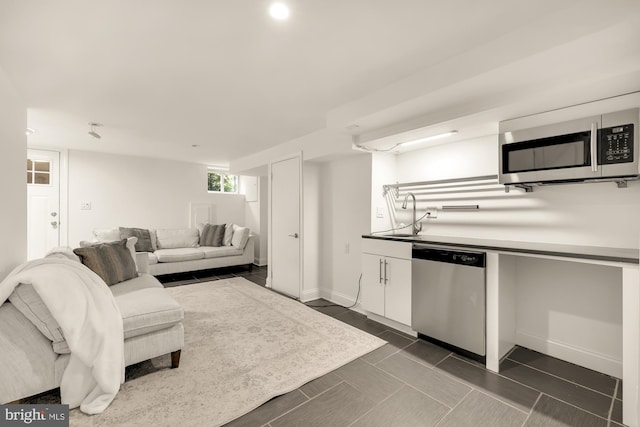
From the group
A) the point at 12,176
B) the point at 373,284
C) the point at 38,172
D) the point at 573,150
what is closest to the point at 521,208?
the point at 573,150

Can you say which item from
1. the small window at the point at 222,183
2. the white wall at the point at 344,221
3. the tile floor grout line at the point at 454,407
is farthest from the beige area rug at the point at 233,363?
the small window at the point at 222,183

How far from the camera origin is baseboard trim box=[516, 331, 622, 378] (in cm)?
203

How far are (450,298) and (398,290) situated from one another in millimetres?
541

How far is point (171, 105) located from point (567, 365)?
421cm

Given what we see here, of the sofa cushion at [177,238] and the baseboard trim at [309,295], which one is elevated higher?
the sofa cushion at [177,238]

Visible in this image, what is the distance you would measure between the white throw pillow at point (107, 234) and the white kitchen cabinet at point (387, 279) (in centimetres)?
443

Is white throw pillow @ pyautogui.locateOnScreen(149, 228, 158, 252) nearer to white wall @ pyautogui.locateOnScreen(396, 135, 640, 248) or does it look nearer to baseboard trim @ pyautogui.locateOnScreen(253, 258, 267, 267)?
baseboard trim @ pyautogui.locateOnScreen(253, 258, 267, 267)

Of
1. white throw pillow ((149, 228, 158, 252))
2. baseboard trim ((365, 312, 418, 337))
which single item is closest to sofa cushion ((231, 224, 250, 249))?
white throw pillow ((149, 228, 158, 252))

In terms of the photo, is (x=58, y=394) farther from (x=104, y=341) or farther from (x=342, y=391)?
(x=342, y=391)

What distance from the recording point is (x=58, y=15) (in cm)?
157

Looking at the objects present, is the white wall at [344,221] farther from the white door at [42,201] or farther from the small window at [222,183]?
the white door at [42,201]

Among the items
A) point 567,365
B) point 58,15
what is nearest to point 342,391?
point 567,365

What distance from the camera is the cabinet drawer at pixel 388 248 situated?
2.74 meters

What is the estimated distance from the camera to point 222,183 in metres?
6.91
